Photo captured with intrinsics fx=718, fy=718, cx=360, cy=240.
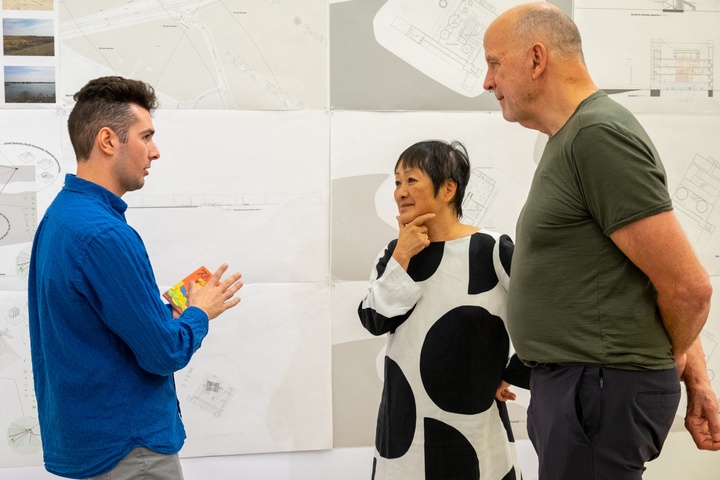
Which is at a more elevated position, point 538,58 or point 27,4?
point 27,4

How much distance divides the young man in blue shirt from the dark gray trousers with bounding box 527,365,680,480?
0.87 m

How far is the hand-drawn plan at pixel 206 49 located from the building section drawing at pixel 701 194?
5.31 feet

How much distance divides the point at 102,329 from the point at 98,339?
24 mm

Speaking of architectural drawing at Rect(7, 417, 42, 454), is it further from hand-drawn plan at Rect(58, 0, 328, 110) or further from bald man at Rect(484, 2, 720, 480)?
bald man at Rect(484, 2, 720, 480)

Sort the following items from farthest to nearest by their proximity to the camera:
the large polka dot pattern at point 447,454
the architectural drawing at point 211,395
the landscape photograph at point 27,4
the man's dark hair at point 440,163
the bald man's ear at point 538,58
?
the architectural drawing at point 211,395 < the landscape photograph at point 27,4 < the man's dark hair at point 440,163 < the large polka dot pattern at point 447,454 < the bald man's ear at point 538,58

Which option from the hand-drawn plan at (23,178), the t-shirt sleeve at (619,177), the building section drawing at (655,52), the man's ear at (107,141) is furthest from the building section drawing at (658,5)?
the hand-drawn plan at (23,178)

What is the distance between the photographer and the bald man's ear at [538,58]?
1.55m

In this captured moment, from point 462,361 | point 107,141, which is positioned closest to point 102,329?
point 107,141

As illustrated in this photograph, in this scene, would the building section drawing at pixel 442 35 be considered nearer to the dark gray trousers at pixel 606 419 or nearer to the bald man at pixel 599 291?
the bald man at pixel 599 291

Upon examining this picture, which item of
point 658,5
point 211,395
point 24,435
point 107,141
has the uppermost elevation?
point 658,5

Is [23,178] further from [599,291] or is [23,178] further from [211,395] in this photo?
[599,291]

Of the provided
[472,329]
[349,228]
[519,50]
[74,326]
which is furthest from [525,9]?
[349,228]

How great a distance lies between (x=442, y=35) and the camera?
2.96 meters

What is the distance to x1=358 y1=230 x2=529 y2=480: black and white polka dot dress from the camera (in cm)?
189
